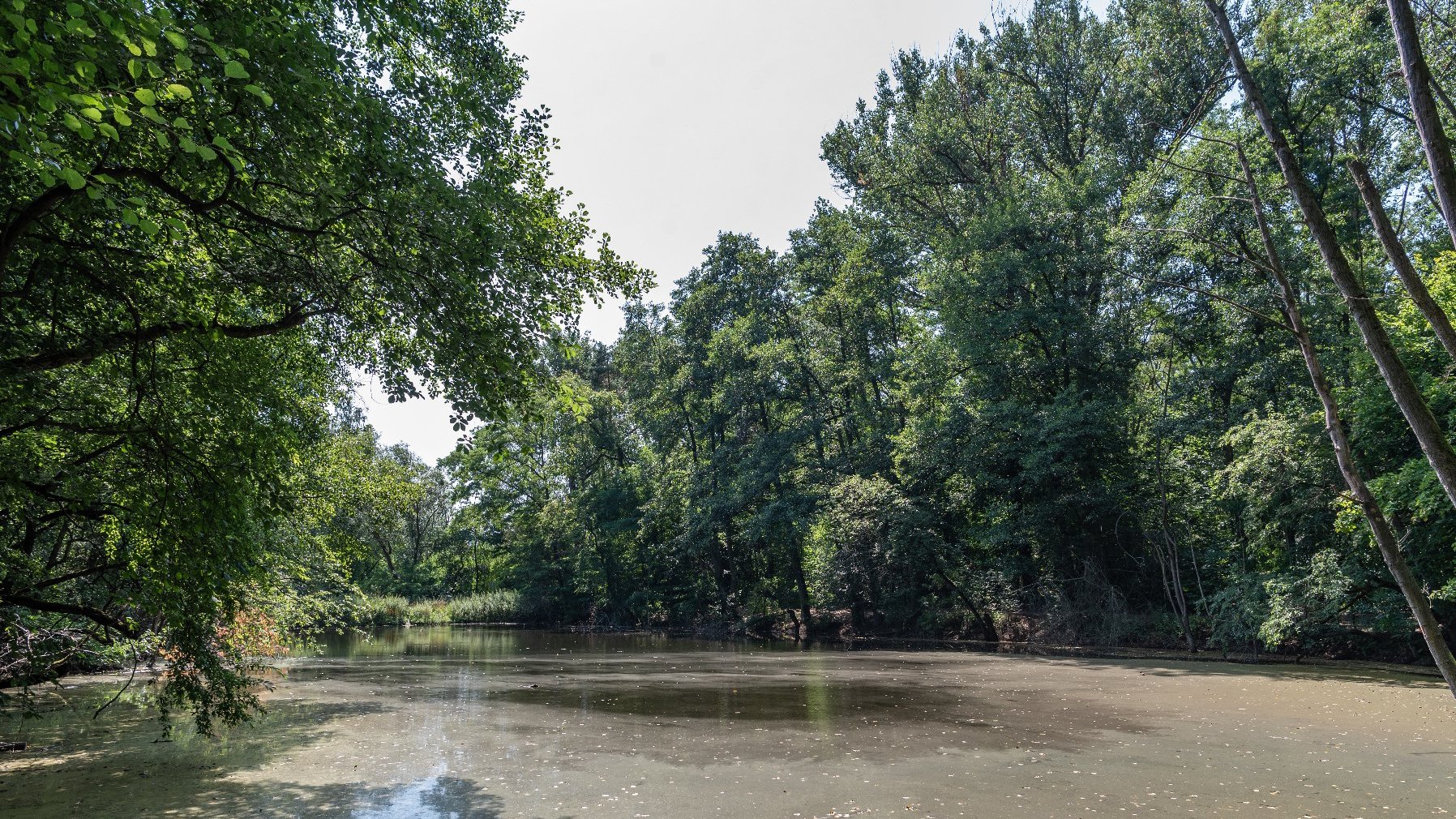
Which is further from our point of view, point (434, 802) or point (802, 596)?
point (802, 596)

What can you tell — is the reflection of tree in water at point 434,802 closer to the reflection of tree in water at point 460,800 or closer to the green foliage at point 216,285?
the reflection of tree in water at point 460,800

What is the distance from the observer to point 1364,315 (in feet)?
9.31

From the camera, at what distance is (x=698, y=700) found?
48.6ft

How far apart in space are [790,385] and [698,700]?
2308 cm

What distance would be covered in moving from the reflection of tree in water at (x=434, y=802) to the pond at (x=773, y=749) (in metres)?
0.04

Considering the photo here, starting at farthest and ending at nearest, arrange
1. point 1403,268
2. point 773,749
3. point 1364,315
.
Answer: point 773,749
point 1364,315
point 1403,268

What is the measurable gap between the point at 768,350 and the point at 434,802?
27.6 meters

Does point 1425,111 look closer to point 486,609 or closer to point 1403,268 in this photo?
point 1403,268

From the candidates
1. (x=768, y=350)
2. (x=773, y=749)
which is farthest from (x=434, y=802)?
(x=768, y=350)

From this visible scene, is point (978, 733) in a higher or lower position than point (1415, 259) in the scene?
lower

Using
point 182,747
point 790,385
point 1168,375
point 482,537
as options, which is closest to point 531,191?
point 182,747

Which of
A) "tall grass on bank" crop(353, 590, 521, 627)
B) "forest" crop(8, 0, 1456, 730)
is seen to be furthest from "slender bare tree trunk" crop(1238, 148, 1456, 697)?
"tall grass on bank" crop(353, 590, 521, 627)

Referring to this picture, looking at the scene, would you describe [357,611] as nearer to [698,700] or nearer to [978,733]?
[698,700]

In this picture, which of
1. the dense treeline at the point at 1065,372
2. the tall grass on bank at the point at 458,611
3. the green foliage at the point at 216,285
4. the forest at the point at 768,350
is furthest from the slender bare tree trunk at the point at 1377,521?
the tall grass on bank at the point at 458,611
